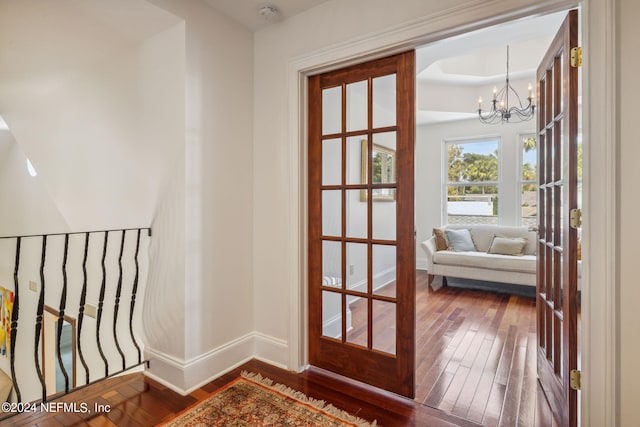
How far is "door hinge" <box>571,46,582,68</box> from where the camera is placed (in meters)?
1.50

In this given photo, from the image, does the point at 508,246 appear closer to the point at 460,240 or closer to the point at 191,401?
the point at 460,240

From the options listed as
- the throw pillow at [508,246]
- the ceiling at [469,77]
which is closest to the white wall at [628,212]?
the ceiling at [469,77]

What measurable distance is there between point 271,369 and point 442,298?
A: 269 cm

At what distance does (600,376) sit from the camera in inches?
54.6

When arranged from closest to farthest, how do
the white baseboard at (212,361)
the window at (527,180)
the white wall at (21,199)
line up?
the white baseboard at (212,361), the white wall at (21,199), the window at (527,180)

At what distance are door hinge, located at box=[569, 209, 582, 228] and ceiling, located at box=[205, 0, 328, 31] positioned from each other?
6.40 ft

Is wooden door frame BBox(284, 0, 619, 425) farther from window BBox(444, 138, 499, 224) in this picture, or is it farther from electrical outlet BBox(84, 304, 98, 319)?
window BBox(444, 138, 499, 224)

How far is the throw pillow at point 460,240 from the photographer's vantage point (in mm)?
4922

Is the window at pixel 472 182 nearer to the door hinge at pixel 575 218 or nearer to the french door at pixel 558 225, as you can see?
the french door at pixel 558 225

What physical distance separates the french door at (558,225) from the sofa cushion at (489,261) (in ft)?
7.46

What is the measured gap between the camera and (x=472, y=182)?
5617 mm

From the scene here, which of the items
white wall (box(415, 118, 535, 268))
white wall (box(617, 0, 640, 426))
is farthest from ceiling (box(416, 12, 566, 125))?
white wall (box(617, 0, 640, 426))

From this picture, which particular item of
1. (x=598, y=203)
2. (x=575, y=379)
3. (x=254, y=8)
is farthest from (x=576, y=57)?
(x=254, y=8)

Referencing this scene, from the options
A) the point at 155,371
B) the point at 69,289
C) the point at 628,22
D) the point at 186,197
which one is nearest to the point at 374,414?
the point at 155,371
